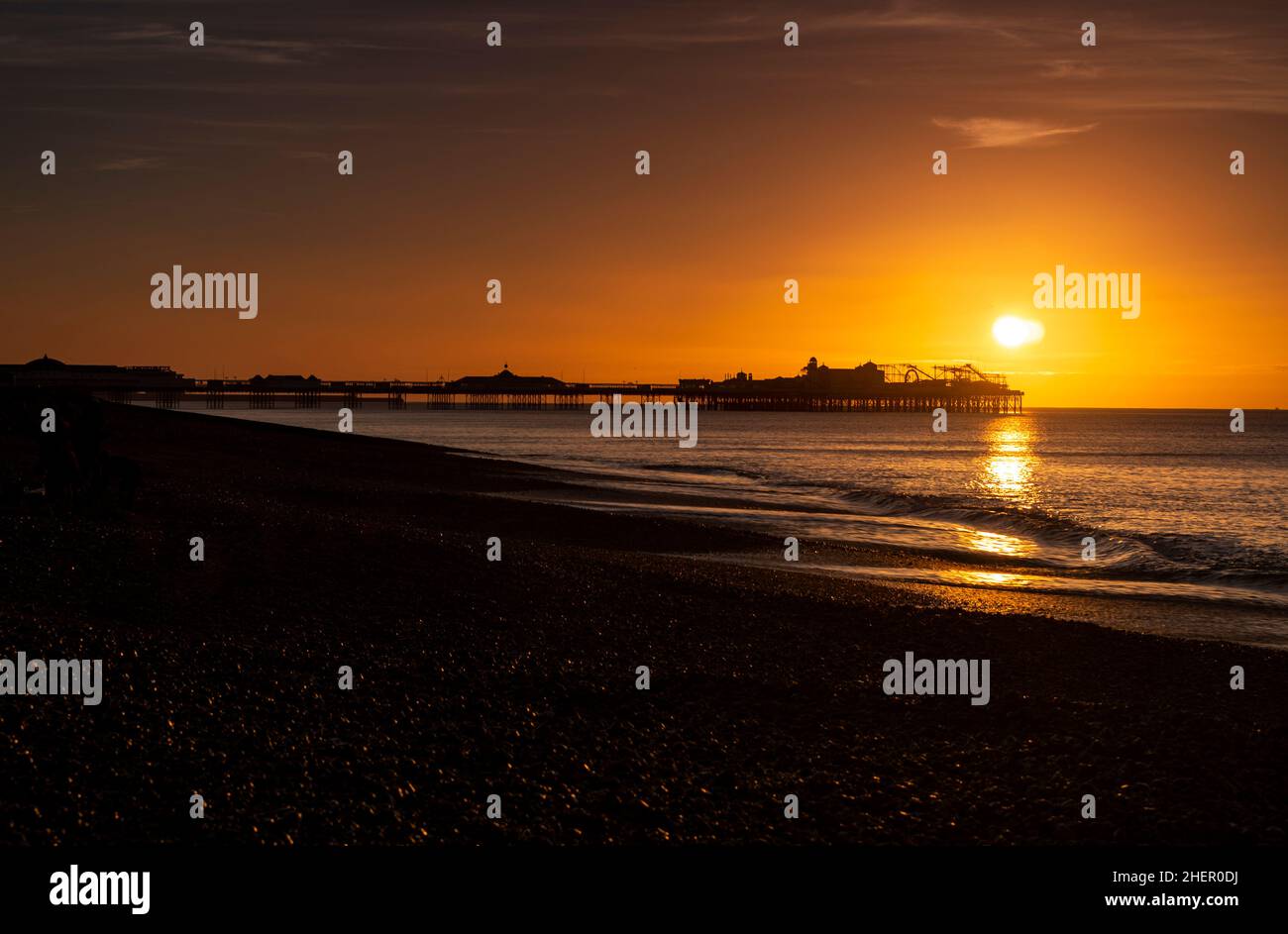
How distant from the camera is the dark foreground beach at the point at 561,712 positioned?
19.0 ft

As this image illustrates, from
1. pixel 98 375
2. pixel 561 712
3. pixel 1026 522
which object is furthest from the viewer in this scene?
pixel 98 375

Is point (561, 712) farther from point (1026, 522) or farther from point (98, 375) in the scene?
point (98, 375)

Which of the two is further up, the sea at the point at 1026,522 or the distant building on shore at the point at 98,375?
the distant building on shore at the point at 98,375

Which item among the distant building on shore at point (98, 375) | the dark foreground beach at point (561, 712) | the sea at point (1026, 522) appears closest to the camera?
the dark foreground beach at point (561, 712)

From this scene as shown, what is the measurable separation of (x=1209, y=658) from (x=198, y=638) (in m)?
10.2

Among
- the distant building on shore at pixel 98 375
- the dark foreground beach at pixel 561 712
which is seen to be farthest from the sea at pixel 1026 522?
the distant building on shore at pixel 98 375

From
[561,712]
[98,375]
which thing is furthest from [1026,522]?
[98,375]

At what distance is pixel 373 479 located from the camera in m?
30.2

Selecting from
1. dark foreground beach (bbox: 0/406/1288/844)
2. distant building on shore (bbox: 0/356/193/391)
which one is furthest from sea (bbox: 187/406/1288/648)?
distant building on shore (bbox: 0/356/193/391)

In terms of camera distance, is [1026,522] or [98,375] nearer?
[1026,522]

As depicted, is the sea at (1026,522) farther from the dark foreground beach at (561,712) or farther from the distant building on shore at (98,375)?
the distant building on shore at (98,375)

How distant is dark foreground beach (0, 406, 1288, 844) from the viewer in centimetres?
579

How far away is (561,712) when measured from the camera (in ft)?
24.7
